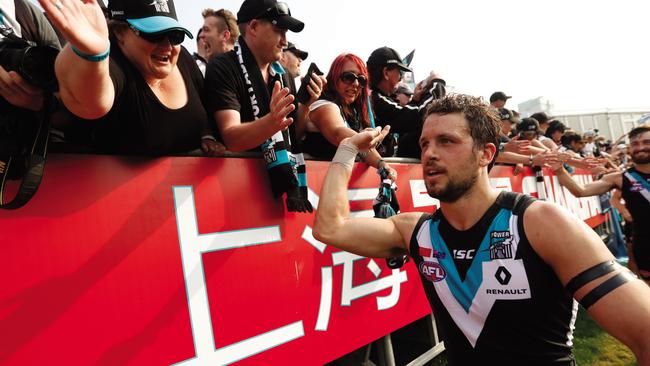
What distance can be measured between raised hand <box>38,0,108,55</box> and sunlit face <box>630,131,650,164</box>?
6.29m

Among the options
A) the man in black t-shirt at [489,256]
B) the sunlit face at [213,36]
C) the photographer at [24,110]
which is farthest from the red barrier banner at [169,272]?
the sunlit face at [213,36]

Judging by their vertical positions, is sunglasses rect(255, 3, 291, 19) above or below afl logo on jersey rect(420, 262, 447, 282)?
above

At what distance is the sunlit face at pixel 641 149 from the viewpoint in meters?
5.07

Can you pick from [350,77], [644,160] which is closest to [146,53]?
[350,77]

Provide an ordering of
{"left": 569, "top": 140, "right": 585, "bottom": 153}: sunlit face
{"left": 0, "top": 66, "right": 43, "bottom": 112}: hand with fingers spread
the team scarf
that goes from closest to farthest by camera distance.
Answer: {"left": 0, "top": 66, "right": 43, "bottom": 112}: hand with fingers spread
the team scarf
{"left": 569, "top": 140, "right": 585, "bottom": 153}: sunlit face

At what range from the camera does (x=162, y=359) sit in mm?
1687

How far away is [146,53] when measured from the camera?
161cm

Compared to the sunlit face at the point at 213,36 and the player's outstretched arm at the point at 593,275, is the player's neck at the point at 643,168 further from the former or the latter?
the sunlit face at the point at 213,36

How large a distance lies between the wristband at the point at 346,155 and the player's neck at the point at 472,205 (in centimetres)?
64

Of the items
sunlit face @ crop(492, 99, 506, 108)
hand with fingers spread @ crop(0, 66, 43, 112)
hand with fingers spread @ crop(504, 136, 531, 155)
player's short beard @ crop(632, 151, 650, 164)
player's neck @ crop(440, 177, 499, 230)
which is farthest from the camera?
sunlit face @ crop(492, 99, 506, 108)

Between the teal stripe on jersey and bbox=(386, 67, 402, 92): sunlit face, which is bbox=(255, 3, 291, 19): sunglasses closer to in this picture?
bbox=(386, 67, 402, 92): sunlit face

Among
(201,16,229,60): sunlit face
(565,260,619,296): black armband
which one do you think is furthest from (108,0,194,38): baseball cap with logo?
(201,16,229,60): sunlit face

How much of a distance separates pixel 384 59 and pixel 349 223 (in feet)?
6.55

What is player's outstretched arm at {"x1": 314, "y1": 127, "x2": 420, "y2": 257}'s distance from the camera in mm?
2191
